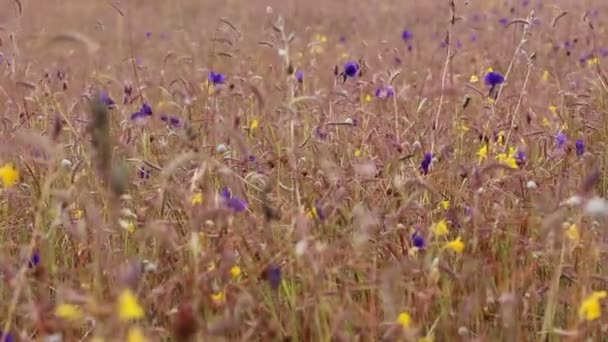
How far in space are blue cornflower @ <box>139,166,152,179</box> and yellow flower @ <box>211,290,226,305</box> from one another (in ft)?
3.32

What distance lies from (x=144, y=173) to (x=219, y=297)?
3.84ft

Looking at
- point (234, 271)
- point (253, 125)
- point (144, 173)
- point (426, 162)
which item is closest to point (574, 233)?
point (426, 162)

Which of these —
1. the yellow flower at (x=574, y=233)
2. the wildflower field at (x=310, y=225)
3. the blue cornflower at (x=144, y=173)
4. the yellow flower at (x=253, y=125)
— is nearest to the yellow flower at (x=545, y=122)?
the wildflower field at (x=310, y=225)

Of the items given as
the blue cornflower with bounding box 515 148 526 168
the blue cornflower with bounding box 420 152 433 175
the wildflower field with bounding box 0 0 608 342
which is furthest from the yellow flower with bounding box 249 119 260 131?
the blue cornflower with bounding box 515 148 526 168

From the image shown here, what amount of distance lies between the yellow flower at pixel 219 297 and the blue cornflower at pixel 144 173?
3.32 ft

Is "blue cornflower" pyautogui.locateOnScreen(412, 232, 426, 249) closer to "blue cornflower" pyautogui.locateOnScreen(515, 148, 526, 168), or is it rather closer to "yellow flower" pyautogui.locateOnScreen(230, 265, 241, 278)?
"yellow flower" pyautogui.locateOnScreen(230, 265, 241, 278)

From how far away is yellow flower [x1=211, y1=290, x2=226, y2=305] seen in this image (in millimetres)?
1744

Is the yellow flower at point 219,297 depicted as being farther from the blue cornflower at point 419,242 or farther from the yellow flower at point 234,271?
the blue cornflower at point 419,242

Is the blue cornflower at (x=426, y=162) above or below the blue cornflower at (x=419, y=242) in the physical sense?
above

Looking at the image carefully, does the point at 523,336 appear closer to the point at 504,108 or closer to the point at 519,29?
the point at 504,108

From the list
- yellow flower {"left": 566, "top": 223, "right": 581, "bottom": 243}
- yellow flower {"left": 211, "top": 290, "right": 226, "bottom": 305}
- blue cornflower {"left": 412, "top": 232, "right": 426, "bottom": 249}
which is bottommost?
yellow flower {"left": 211, "top": 290, "right": 226, "bottom": 305}

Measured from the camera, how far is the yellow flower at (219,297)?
1.74 metres

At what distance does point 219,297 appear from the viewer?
1.79 m

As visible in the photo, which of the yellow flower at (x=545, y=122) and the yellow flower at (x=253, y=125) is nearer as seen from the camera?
the yellow flower at (x=253, y=125)
